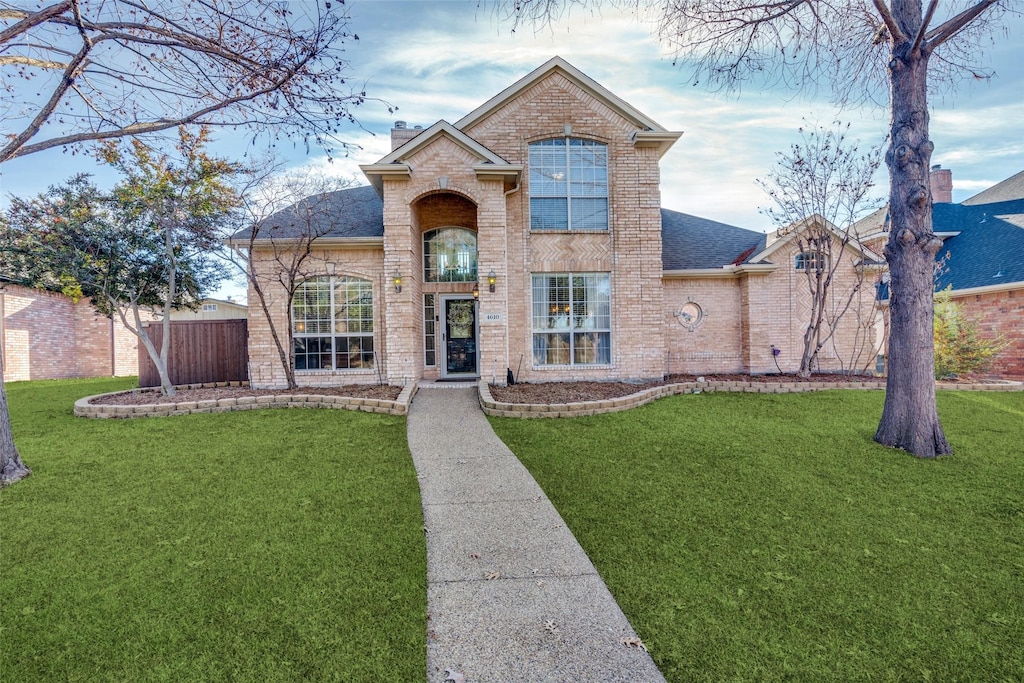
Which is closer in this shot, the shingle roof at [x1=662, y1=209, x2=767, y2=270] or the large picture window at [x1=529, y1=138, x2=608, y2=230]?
the large picture window at [x1=529, y1=138, x2=608, y2=230]

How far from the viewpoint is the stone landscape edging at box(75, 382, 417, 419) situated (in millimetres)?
8742

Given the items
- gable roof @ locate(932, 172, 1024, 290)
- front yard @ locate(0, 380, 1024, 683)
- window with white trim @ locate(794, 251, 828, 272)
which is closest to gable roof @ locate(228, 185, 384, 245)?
front yard @ locate(0, 380, 1024, 683)

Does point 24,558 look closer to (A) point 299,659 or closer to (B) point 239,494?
(B) point 239,494

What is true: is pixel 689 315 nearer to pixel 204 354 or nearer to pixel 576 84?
pixel 576 84

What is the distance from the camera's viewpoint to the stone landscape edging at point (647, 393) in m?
8.48

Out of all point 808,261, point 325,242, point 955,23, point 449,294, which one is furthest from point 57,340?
point 955,23

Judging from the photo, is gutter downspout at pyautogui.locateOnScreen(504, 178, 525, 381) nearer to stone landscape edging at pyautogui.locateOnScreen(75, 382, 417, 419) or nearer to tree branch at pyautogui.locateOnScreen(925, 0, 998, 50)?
stone landscape edging at pyautogui.locateOnScreen(75, 382, 417, 419)

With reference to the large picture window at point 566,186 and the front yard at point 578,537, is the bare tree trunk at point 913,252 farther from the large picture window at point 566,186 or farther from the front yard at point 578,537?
the large picture window at point 566,186

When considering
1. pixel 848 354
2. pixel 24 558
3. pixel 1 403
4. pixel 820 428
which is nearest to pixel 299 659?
pixel 24 558

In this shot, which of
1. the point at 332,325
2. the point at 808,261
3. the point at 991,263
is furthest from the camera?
the point at 991,263

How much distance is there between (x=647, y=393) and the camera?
952cm

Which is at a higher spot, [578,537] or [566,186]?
[566,186]

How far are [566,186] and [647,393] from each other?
227 inches

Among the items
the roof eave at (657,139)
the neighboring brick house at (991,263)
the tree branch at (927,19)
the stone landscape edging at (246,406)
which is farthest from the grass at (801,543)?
the neighboring brick house at (991,263)
